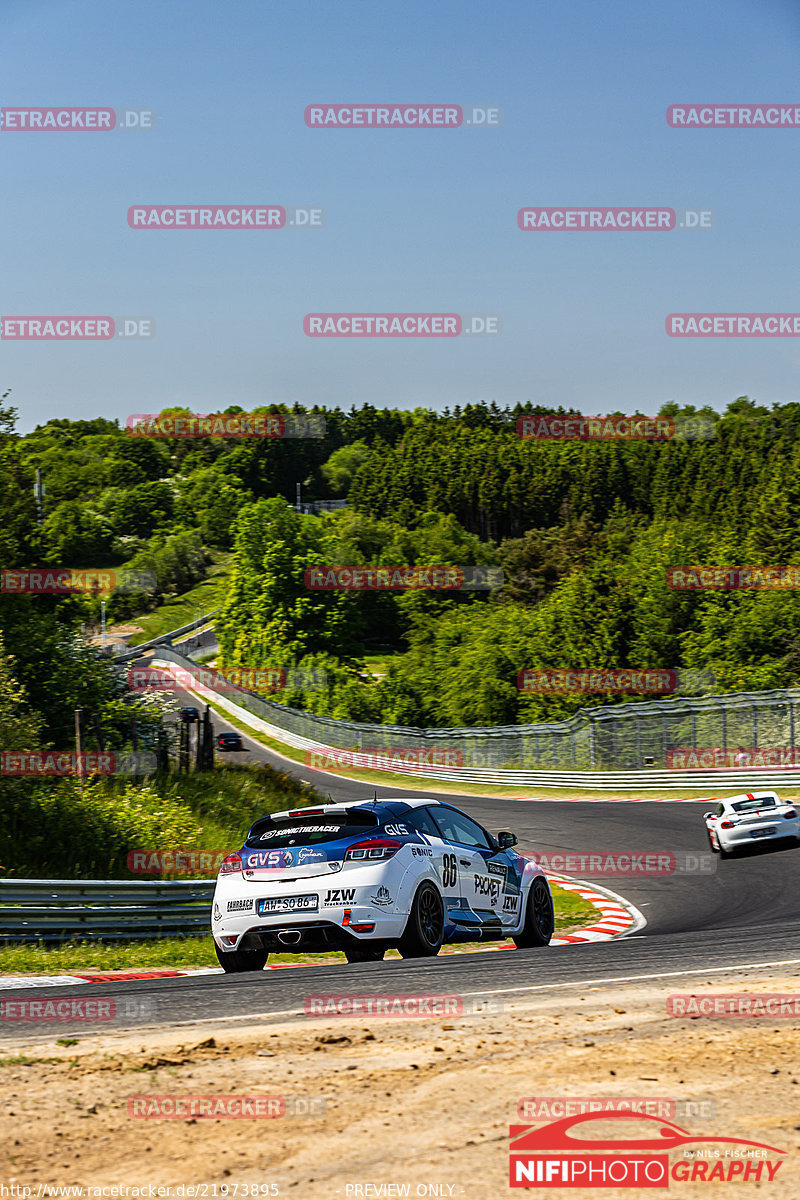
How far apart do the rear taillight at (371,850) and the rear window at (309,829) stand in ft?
0.50

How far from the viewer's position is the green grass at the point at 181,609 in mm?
130875

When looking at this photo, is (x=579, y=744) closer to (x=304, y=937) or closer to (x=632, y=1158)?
(x=304, y=937)

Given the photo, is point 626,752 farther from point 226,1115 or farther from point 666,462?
point 666,462

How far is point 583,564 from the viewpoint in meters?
100

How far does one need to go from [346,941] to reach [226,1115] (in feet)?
13.6

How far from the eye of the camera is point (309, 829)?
953 centimetres

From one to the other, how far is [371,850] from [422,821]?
98cm

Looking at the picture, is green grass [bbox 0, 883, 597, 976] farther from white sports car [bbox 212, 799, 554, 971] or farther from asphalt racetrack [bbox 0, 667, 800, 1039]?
asphalt racetrack [bbox 0, 667, 800, 1039]

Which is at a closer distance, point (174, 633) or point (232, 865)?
point (232, 865)

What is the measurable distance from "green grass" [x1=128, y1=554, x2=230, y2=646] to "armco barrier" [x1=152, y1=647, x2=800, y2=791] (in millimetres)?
67413

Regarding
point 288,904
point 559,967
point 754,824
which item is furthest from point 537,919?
point 754,824

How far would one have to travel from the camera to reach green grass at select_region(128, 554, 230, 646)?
131 meters

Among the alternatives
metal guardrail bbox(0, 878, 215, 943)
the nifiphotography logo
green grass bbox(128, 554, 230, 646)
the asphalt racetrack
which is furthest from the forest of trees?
the nifiphotography logo

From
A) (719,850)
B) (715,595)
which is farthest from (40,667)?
(715,595)
